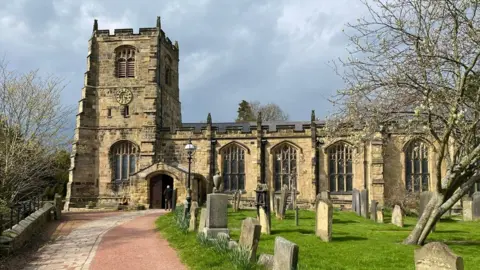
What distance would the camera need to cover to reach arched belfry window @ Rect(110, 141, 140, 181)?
31.2 m

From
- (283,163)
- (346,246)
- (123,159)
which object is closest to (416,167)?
(283,163)

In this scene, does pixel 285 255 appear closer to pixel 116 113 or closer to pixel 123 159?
pixel 123 159

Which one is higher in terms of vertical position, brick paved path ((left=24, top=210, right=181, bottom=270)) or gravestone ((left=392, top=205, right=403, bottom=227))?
gravestone ((left=392, top=205, right=403, bottom=227))

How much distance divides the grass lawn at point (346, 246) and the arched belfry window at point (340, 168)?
41.7 ft

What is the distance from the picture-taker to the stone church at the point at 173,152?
28734mm

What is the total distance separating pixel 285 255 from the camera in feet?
22.4

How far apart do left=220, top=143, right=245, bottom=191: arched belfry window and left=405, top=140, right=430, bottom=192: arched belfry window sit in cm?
1103

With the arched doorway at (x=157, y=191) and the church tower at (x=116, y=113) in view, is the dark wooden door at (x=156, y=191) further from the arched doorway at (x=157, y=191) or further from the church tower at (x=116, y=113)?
the church tower at (x=116, y=113)

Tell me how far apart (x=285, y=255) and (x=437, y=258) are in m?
2.23

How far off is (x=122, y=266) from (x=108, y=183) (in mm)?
22044

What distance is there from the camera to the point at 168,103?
34.8 meters

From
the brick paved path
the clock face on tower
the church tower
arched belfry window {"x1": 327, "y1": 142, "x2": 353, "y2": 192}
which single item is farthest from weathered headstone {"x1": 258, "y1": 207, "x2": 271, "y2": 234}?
the clock face on tower

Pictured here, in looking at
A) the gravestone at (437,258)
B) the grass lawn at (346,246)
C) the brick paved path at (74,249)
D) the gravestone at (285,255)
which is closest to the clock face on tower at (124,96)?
the brick paved path at (74,249)

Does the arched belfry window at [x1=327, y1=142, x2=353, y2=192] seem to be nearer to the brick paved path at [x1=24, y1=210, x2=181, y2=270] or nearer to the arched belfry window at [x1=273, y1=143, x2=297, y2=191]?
the arched belfry window at [x1=273, y1=143, x2=297, y2=191]
